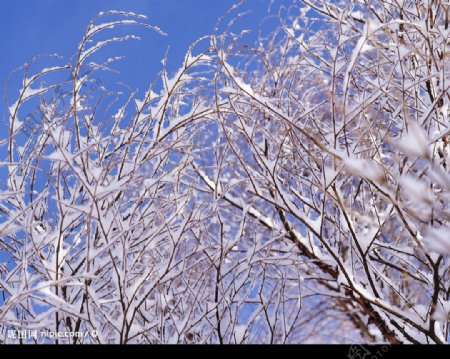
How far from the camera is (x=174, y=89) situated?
2.55 meters

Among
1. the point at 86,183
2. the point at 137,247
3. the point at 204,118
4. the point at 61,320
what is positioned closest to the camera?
the point at 86,183

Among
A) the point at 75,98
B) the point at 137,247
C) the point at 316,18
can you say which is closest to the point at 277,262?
the point at 137,247

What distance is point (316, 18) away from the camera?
3486 mm

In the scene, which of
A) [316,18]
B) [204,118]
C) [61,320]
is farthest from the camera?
[316,18]

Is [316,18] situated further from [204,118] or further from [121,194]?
[121,194]

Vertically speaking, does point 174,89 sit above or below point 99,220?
above

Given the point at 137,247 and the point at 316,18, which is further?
the point at 316,18

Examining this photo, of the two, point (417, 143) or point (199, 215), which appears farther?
point (199, 215)
